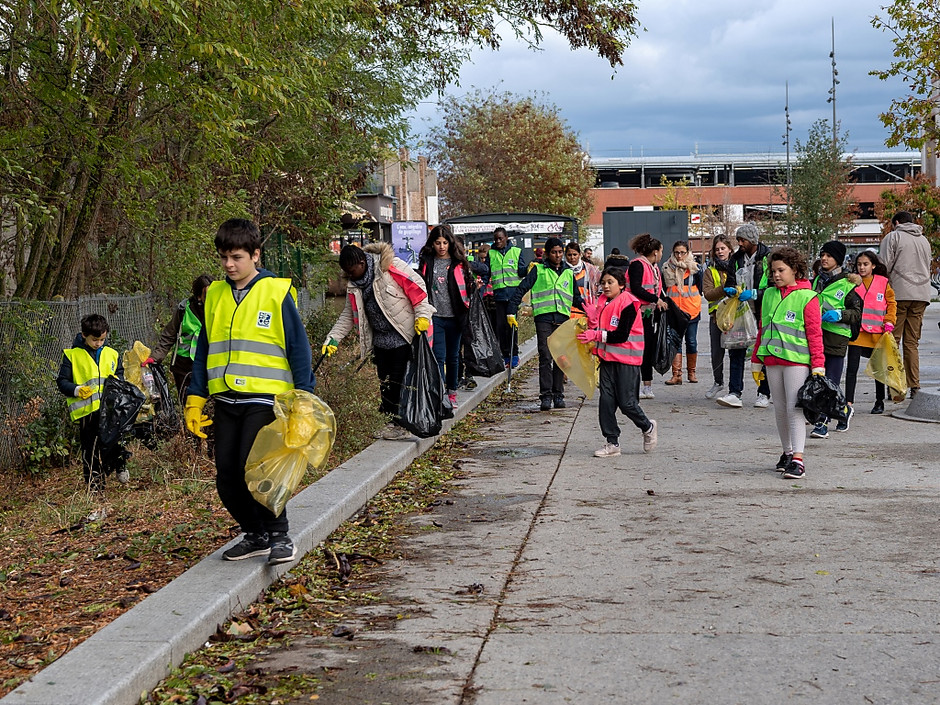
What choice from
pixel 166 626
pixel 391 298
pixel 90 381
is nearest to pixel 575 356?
pixel 391 298

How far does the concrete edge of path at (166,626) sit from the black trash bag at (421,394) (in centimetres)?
204

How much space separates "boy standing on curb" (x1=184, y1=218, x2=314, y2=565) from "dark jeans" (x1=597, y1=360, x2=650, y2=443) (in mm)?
4267

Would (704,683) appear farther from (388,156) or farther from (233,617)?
(388,156)

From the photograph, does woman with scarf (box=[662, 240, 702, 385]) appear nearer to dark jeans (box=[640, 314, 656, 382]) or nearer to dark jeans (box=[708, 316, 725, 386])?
dark jeans (box=[708, 316, 725, 386])

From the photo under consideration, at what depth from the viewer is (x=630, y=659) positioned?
4734 millimetres

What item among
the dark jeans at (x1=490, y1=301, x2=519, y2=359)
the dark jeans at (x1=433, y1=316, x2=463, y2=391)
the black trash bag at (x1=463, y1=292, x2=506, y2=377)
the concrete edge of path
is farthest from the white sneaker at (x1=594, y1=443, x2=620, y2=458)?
the dark jeans at (x1=490, y1=301, x2=519, y2=359)

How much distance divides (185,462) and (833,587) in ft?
20.2

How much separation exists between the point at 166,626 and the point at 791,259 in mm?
5621

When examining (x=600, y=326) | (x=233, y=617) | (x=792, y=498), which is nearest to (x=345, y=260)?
(x=600, y=326)

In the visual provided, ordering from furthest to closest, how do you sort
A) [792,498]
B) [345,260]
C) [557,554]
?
1. [345,260]
2. [792,498]
3. [557,554]

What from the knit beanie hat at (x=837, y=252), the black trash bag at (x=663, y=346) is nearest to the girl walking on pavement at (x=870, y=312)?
the knit beanie hat at (x=837, y=252)

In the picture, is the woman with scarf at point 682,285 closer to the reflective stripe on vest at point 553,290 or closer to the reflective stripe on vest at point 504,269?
the reflective stripe on vest at point 504,269

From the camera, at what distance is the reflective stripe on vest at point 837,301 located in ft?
37.3

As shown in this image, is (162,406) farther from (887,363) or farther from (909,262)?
(909,262)
